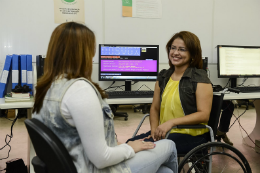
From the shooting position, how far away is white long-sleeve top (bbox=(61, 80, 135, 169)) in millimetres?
769

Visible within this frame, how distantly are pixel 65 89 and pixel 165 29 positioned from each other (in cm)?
205

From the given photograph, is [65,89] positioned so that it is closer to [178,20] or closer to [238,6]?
[178,20]

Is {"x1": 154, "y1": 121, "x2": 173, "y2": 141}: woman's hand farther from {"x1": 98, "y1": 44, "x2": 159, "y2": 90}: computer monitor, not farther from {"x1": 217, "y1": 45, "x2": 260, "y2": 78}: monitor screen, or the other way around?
{"x1": 217, "y1": 45, "x2": 260, "y2": 78}: monitor screen

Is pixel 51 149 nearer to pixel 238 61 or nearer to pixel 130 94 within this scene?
pixel 130 94

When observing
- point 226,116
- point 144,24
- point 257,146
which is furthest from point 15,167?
point 257,146

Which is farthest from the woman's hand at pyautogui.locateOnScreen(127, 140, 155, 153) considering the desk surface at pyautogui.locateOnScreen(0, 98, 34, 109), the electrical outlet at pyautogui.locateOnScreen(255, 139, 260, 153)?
the electrical outlet at pyautogui.locateOnScreen(255, 139, 260, 153)

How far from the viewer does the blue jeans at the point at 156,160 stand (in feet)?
3.10

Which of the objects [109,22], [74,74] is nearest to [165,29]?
[109,22]

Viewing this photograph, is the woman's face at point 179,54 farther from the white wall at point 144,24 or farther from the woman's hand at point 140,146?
the white wall at point 144,24

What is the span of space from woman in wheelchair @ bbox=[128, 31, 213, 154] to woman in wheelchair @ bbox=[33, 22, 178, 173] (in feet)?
1.63

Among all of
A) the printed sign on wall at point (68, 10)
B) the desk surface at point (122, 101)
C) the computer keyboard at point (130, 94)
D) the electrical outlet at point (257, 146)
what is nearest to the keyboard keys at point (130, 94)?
the computer keyboard at point (130, 94)

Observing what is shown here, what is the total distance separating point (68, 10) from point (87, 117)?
1861 millimetres

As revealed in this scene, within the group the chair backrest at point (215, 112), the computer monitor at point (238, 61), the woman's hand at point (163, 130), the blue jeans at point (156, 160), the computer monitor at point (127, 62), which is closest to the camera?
the blue jeans at point (156, 160)

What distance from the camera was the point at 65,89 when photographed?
0.80m
